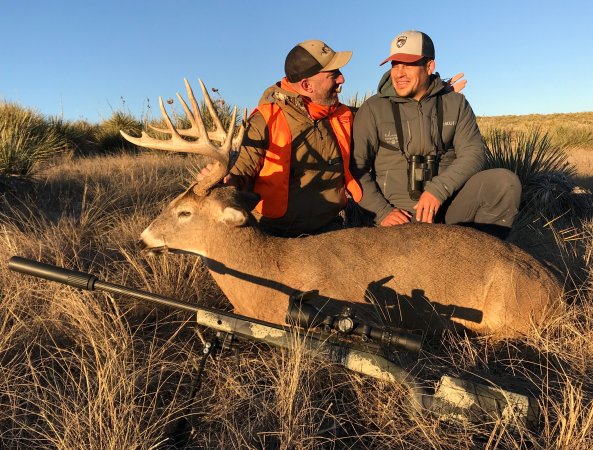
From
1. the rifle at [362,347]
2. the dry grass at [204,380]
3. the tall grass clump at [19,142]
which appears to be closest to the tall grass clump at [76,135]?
the tall grass clump at [19,142]

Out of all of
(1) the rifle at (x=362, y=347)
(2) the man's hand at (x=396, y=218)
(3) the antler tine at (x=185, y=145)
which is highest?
(3) the antler tine at (x=185, y=145)

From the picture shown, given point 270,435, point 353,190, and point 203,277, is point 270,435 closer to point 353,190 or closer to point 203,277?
point 203,277

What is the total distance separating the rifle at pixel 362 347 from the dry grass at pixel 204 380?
0.26 ft

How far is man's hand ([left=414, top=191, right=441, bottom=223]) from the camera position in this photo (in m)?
4.64

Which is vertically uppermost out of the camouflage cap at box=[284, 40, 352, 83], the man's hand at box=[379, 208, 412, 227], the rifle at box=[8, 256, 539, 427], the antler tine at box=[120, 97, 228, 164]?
the camouflage cap at box=[284, 40, 352, 83]

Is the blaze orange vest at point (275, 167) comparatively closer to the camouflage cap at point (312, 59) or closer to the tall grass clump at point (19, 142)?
the camouflage cap at point (312, 59)

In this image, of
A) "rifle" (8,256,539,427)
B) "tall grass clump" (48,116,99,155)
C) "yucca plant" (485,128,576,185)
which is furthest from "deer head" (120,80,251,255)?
"tall grass clump" (48,116,99,155)

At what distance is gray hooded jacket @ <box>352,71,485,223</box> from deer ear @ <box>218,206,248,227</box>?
185 cm

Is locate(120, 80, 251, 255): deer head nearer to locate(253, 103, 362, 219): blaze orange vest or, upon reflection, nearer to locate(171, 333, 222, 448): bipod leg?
locate(253, 103, 362, 219): blaze orange vest

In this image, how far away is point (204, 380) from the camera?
307 cm

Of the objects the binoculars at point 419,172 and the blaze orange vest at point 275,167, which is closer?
the blaze orange vest at point 275,167

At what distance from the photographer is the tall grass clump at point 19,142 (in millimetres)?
7793

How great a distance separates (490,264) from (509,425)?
56.6 inches

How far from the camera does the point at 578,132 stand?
76.9ft
